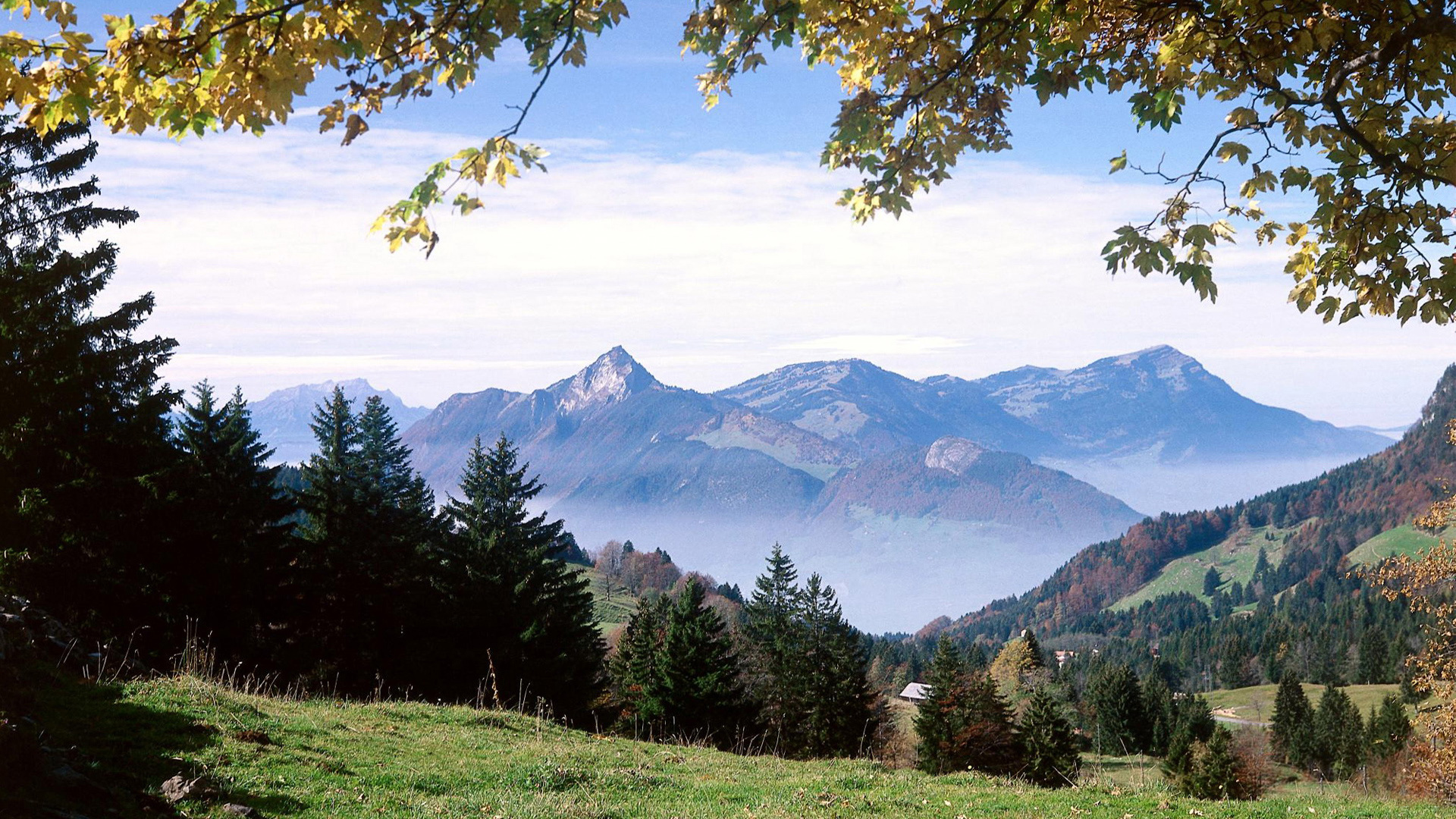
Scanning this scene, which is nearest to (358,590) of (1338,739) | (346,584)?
(346,584)

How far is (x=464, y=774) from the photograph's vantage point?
32.0 feet

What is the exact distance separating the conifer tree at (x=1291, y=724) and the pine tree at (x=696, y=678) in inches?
2989

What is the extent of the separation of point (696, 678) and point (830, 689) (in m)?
10.7

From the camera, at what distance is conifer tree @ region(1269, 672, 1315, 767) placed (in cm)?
8419

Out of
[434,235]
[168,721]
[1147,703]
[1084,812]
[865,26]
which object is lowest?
[1147,703]

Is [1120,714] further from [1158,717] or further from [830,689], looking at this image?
[830,689]

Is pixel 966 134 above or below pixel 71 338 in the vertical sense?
below

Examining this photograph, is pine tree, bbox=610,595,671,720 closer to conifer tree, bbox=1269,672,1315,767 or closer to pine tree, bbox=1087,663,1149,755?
pine tree, bbox=1087,663,1149,755

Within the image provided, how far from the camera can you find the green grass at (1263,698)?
110 metres

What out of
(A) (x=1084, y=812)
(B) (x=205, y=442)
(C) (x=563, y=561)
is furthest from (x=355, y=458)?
(A) (x=1084, y=812)

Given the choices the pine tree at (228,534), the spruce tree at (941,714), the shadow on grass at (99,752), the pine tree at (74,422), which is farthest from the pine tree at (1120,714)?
the shadow on grass at (99,752)

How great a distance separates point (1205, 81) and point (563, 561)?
1520 inches

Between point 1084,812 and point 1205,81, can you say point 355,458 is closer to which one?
point 1084,812

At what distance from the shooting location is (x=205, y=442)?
91.8 ft
